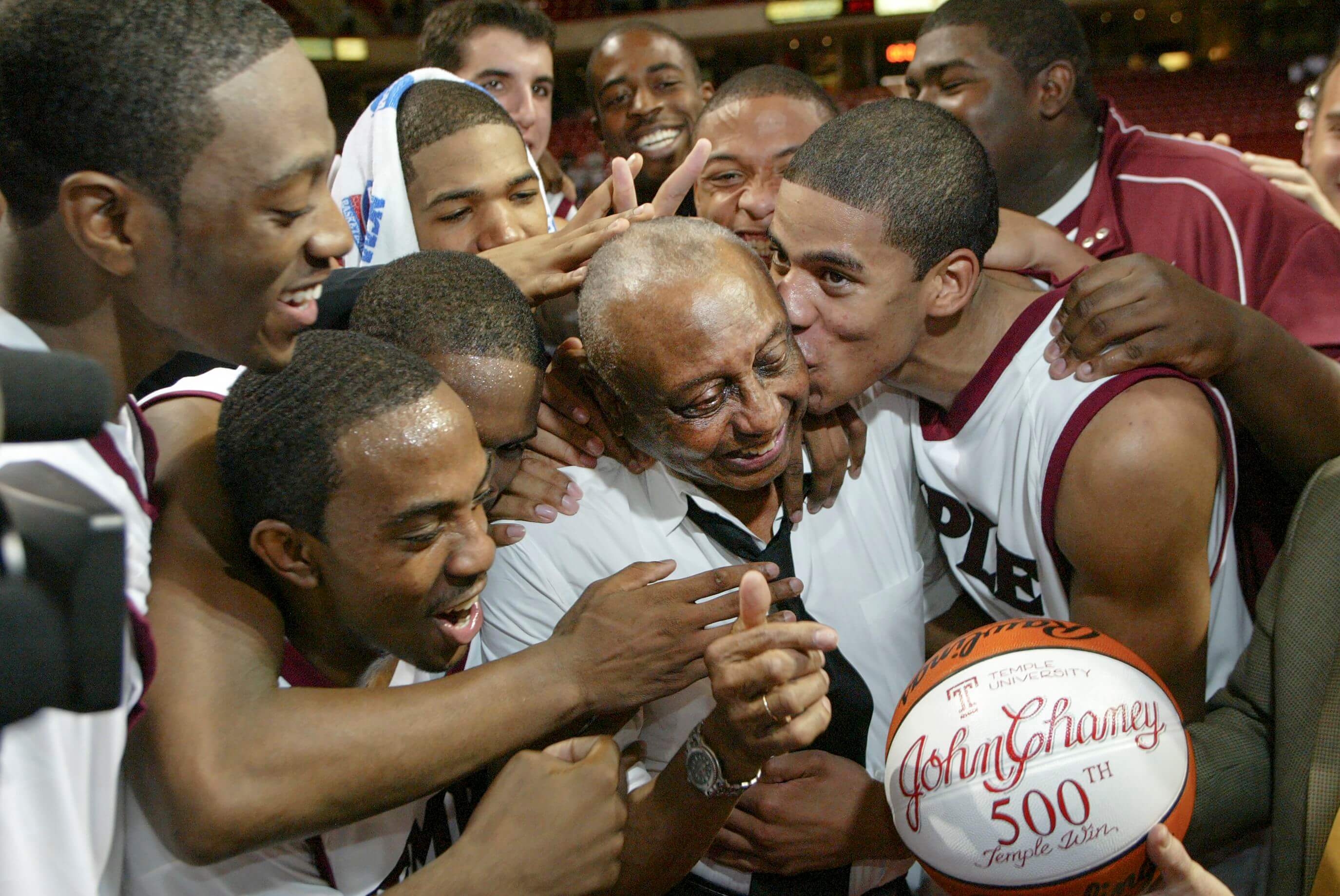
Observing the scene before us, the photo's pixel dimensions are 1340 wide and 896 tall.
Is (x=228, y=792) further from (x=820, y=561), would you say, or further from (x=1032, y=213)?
(x=1032, y=213)

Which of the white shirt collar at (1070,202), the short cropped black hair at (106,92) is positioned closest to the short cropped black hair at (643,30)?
the white shirt collar at (1070,202)

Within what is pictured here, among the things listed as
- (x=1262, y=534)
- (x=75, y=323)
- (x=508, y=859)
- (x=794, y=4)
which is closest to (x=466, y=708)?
(x=508, y=859)

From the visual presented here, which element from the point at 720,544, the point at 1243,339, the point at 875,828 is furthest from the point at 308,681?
the point at 1243,339

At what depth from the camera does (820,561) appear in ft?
7.97

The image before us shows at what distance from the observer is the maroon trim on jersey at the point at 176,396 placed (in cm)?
205

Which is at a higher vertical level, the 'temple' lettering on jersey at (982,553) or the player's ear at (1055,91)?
the player's ear at (1055,91)

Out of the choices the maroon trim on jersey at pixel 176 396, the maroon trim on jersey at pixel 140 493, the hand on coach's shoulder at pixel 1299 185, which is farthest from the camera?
the hand on coach's shoulder at pixel 1299 185

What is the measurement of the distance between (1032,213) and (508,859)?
10.1 feet

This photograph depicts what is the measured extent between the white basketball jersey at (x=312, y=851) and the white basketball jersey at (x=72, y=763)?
0.39 ft

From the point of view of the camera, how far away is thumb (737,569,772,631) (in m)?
1.78

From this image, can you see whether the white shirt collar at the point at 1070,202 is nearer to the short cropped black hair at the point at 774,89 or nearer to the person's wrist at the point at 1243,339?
the short cropped black hair at the point at 774,89

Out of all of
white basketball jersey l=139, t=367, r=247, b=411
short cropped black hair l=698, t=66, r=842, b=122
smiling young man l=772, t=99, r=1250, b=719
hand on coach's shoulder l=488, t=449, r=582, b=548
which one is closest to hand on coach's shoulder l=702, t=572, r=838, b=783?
hand on coach's shoulder l=488, t=449, r=582, b=548

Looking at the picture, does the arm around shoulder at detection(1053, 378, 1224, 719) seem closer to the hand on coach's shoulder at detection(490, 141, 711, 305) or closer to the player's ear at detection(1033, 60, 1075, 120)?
the hand on coach's shoulder at detection(490, 141, 711, 305)

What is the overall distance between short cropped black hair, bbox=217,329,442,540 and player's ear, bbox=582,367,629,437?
1.86 ft
